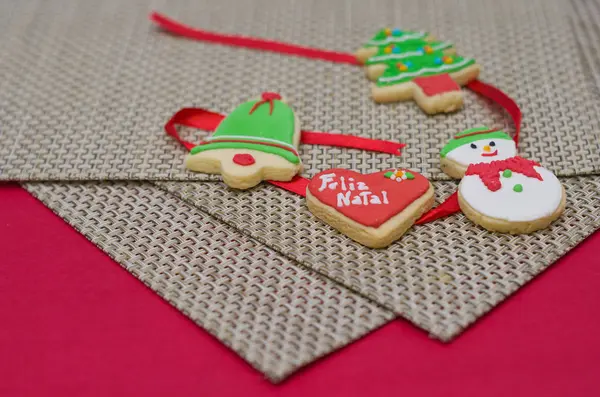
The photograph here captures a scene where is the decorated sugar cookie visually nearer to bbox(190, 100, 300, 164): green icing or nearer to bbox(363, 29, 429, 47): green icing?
bbox(363, 29, 429, 47): green icing

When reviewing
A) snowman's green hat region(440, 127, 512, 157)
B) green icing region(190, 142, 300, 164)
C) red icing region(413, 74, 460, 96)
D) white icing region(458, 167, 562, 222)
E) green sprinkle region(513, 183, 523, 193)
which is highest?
red icing region(413, 74, 460, 96)

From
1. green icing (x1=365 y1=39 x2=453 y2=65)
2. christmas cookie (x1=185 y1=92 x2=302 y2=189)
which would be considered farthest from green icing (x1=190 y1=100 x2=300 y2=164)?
green icing (x1=365 y1=39 x2=453 y2=65)

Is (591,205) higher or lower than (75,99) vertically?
lower

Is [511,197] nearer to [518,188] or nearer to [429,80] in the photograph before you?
[518,188]

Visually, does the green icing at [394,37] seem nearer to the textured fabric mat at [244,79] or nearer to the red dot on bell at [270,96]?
the textured fabric mat at [244,79]

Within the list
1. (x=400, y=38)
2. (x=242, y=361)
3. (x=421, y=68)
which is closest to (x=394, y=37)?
(x=400, y=38)

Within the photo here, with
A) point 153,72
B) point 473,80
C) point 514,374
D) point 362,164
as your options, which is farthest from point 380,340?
point 153,72

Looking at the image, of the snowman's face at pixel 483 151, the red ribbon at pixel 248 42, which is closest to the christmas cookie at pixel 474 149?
the snowman's face at pixel 483 151

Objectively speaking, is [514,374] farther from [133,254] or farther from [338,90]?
[338,90]
